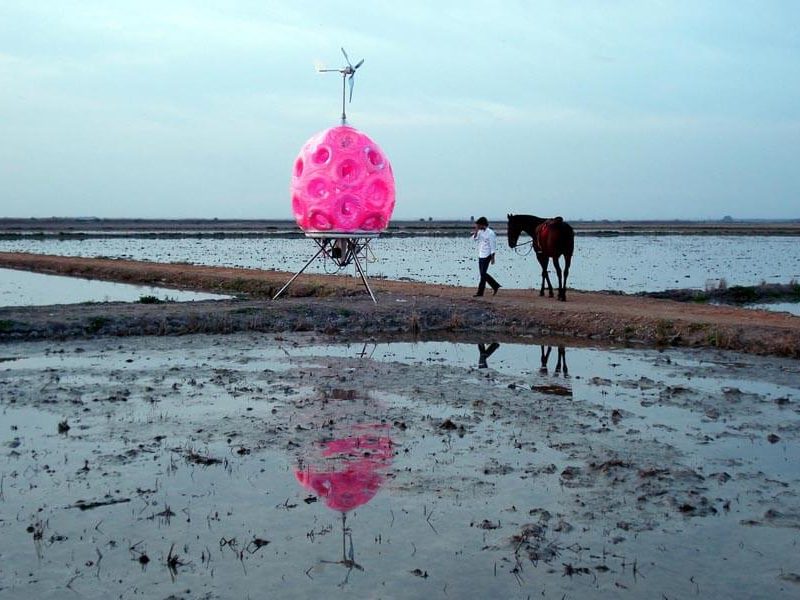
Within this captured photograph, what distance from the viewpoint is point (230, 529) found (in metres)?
8.11

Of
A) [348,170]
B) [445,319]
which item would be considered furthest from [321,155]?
[445,319]

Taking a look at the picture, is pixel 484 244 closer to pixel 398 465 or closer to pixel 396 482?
pixel 398 465

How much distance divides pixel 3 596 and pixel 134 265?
3210 cm

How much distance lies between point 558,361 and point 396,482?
814cm

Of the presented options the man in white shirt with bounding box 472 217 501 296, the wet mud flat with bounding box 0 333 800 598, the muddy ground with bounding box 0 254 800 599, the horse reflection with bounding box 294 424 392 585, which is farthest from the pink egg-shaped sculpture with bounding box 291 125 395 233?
the horse reflection with bounding box 294 424 392 585

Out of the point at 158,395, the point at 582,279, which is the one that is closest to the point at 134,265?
the point at 582,279

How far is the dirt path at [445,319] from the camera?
1859 centimetres

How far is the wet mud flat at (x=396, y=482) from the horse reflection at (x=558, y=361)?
0.46m

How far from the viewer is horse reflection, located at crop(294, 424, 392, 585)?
884 centimetres

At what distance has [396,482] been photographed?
9.37 m

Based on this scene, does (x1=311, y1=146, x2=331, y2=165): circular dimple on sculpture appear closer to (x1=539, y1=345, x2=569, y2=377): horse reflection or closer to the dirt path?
the dirt path

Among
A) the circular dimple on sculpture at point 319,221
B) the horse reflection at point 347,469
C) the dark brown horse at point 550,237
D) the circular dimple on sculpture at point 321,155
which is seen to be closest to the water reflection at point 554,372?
the horse reflection at point 347,469

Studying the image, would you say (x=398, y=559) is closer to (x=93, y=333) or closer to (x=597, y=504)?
(x=597, y=504)

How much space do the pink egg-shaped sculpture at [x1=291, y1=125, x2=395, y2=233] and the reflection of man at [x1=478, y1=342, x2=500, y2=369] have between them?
14.4 feet
